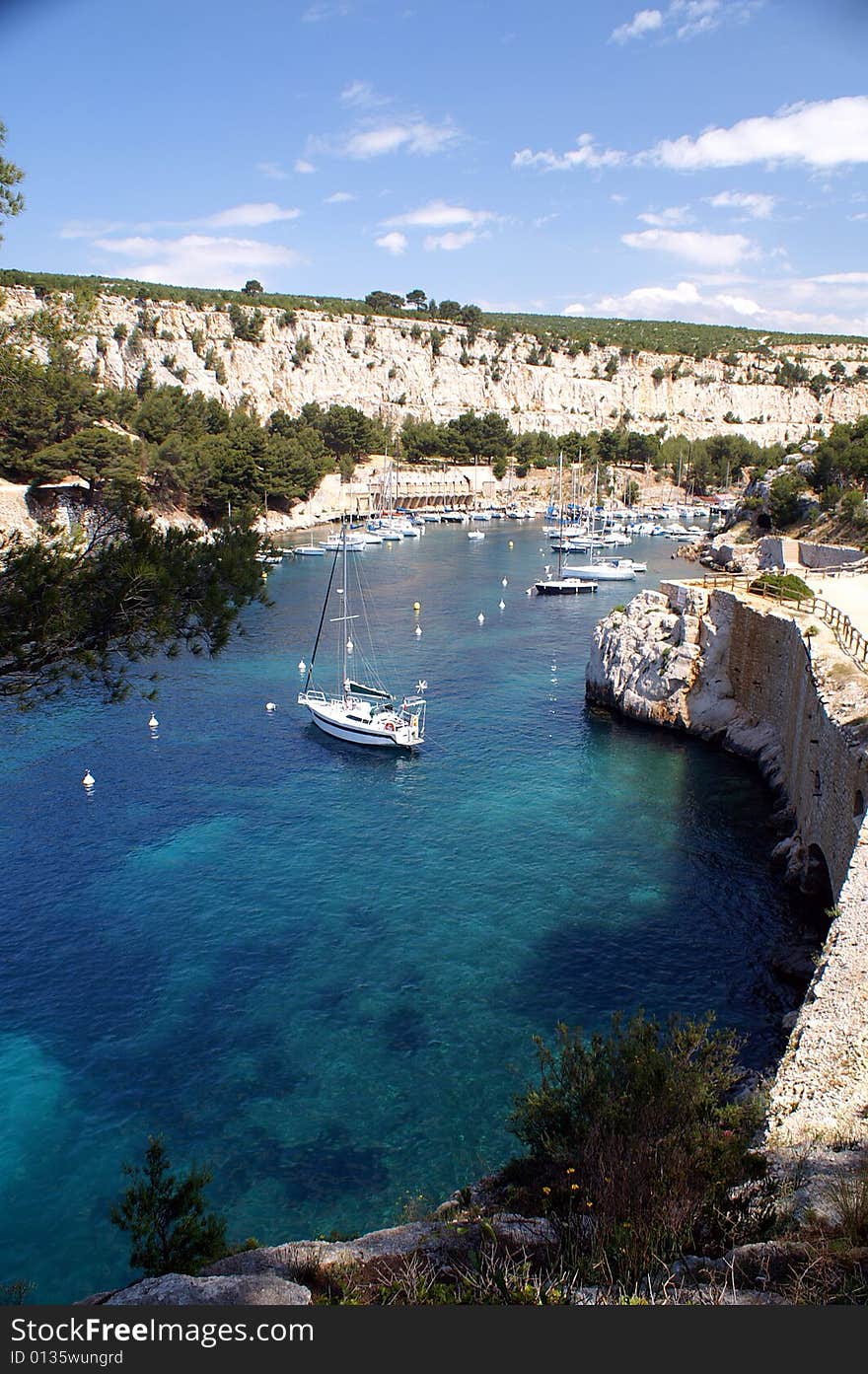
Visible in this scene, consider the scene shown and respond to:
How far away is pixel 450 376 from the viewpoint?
437 ft

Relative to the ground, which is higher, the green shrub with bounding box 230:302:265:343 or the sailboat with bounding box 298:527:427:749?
the green shrub with bounding box 230:302:265:343

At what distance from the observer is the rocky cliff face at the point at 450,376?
10912 cm

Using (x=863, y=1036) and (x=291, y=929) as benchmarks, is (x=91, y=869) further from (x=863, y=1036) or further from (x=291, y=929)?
(x=863, y=1036)

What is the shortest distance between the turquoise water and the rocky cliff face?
8424 cm

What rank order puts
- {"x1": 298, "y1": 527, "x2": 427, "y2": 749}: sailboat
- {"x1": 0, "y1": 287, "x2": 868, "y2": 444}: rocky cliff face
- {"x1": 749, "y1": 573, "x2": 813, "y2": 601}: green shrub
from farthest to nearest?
{"x1": 0, "y1": 287, "x2": 868, "y2": 444}: rocky cliff face < {"x1": 298, "y1": 527, "x2": 427, "y2": 749}: sailboat < {"x1": 749, "y1": 573, "x2": 813, "y2": 601}: green shrub

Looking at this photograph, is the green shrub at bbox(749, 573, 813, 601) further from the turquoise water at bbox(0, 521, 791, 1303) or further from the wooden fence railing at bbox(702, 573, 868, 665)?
the turquoise water at bbox(0, 521, 791, 1303)

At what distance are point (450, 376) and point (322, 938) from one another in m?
124

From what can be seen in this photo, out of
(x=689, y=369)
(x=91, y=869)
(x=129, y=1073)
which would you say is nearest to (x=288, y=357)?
(x=689, y=369)

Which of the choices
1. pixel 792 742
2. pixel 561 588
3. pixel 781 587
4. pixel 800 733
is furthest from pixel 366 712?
pixel 561 588

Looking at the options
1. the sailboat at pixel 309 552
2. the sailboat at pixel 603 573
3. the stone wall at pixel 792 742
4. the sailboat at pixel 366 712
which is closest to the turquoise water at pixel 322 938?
the sailboat at pixel 366 712

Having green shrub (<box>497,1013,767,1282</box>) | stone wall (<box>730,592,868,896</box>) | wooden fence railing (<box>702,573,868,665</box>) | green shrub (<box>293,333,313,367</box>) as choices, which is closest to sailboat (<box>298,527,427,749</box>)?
stone wall (<box>730,592,868,896</box>)

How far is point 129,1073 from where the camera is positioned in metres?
16.0

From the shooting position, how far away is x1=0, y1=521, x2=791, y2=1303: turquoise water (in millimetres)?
14188

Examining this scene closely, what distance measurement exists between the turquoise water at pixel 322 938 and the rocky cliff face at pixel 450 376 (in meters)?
84.2
